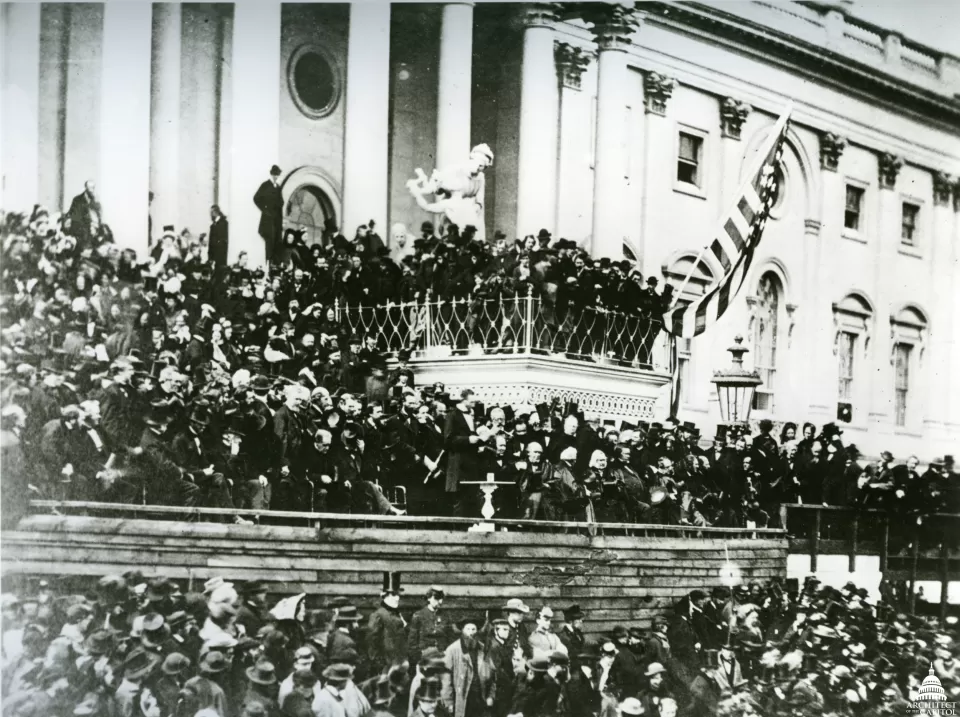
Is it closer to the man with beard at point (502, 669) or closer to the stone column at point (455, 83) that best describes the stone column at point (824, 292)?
the stone column at point (455, 83)

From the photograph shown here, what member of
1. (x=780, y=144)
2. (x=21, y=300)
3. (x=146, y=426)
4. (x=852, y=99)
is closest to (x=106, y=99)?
(x=21, y=300)

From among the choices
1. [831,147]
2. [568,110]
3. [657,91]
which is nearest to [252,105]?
[568,110]

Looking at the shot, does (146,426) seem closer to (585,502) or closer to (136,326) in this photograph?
(136,326)

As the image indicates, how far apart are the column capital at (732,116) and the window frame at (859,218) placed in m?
1.05

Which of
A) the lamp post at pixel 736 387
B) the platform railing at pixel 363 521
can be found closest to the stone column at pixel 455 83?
the lamp post at pixel 736 387

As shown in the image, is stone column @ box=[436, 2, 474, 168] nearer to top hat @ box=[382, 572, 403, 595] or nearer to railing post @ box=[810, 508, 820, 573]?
top hat @ box=[382, 572, 403, 595]

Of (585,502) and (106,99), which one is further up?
(106,99)

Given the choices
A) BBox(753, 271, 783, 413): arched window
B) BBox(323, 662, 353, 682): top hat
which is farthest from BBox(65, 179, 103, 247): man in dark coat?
BBox(753, 271, 783, 413): arched window

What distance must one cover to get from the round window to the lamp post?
369 cm

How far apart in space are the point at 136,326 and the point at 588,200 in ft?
11.8

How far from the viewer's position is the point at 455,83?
9.95 m

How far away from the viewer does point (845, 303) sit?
36.1ft

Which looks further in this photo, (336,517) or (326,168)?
(326,168)

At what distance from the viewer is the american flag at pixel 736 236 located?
34.4 feet
